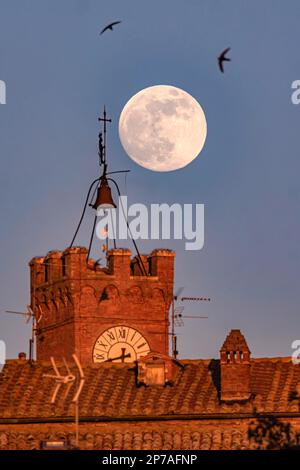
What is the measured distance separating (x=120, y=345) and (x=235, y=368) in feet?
72.5

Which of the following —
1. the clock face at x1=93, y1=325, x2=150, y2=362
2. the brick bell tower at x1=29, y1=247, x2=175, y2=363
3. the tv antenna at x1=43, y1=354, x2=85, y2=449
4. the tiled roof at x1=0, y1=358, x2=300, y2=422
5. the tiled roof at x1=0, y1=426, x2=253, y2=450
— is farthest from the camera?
the brick bell tower at x1=29, y1=247, x2=175, y2=363

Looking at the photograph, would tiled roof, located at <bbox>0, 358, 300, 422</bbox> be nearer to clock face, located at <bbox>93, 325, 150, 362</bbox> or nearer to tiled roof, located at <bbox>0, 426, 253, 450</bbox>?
tiled roof, located at <bbox>0, 426, 253, 450</bbox>

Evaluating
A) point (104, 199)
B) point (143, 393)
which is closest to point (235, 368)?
point (143, 393)

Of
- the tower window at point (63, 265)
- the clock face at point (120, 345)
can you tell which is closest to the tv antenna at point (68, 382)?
the clock face at point (120, 345)

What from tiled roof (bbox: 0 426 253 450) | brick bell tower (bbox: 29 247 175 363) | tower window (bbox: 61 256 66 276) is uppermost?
tower window (bbox: 61 256 66 276)

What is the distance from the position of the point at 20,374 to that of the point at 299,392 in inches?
398

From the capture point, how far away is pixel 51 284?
538 feet

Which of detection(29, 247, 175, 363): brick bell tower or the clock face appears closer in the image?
the clock face

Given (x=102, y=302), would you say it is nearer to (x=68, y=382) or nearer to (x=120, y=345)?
(x=120, y=345)

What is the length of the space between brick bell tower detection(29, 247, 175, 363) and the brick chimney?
21505 mm

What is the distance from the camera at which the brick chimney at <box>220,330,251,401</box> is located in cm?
13825

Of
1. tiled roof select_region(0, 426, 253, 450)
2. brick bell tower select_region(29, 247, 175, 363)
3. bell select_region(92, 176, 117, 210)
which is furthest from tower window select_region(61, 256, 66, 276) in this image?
tiled roof select_region(0, 426, 253, 450)
